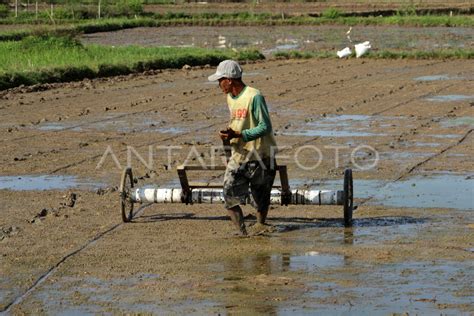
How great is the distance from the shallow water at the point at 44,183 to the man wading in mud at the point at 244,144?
2.66 metres

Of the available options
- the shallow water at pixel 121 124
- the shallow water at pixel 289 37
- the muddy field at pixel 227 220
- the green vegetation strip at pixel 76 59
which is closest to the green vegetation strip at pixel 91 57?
the green vegetation strip at pixel 76 59

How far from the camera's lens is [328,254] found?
7.56m

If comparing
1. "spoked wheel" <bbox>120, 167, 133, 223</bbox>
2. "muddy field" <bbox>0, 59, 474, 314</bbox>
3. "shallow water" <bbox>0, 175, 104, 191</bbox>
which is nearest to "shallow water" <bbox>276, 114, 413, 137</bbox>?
"muddy field" <bbox>0, 59, 474, 314</bbox>

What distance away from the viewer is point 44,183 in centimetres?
1074

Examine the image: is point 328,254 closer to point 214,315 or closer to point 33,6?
point 214,315

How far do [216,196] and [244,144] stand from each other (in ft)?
1.87

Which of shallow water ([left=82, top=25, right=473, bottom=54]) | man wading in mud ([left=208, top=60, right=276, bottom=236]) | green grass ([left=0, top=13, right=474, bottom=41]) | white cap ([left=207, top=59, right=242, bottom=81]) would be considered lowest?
shallow water ([left=82, top=25, right=473, bottom=54])

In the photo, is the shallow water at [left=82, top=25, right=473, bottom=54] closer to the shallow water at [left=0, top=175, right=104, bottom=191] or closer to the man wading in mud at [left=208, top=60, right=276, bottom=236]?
the shallow water at [left=0, top=175, right=104, bottom=191]

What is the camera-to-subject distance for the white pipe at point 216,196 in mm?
8305

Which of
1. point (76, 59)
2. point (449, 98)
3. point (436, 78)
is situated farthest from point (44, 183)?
point (76, 59)

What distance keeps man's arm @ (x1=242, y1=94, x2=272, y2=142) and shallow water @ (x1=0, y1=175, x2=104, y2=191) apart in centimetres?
294

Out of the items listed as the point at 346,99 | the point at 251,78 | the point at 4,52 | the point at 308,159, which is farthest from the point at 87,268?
the point at 4,52

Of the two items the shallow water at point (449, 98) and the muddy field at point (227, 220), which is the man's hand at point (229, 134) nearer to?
the muddy field at point (227, 220)

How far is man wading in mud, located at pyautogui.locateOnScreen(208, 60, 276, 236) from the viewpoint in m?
7.91
